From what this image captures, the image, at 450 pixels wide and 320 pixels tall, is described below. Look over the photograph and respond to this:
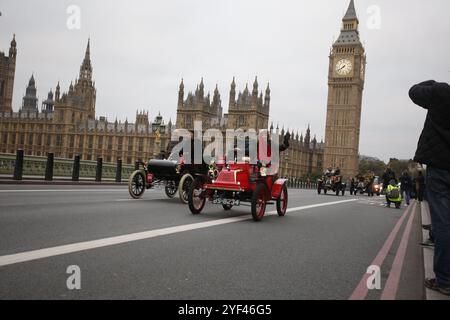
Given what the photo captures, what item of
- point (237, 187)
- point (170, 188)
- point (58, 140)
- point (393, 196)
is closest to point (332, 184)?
point (393, 196)

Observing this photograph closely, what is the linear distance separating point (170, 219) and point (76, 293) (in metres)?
4.33

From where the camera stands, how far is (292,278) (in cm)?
404

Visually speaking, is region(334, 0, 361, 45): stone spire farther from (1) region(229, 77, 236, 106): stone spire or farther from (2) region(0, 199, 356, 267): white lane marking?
(2) region(0, 199, 356, 267): white lane marking

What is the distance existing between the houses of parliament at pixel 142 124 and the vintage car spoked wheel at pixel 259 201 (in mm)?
84605

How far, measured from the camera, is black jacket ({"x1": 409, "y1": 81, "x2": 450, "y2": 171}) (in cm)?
372

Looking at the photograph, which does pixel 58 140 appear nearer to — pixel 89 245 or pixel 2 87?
pixel 2 87

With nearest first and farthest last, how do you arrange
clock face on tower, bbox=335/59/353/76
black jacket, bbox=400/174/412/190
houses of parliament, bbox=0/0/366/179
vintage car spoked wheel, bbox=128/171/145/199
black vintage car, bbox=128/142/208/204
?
black vintage car, bbox=128/142/208/204, vintage car spoked wheel, bbox=128/171/145/199, black jacket, bbox=400/174/412/190, houses of parliament, bbox=0/0/366/179, clock face on tower, bbox=335/59/353/76

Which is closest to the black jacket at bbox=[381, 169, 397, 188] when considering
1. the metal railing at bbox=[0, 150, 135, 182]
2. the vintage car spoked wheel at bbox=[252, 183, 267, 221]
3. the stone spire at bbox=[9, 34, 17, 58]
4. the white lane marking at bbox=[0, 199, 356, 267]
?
the vintage car spoked wheel at bbox=[252, 183, 267, 221]

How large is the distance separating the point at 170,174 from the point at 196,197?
3.04m

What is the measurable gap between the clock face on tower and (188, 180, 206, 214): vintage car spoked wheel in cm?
10479

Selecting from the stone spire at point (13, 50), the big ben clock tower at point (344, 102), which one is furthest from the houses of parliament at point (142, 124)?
the stone spire at point (13, 50)

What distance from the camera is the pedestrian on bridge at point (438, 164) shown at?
371 centimetres

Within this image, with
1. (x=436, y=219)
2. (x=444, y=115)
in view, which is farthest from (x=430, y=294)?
(x=444, y=115)

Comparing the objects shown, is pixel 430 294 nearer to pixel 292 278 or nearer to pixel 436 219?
pixel 436 219
